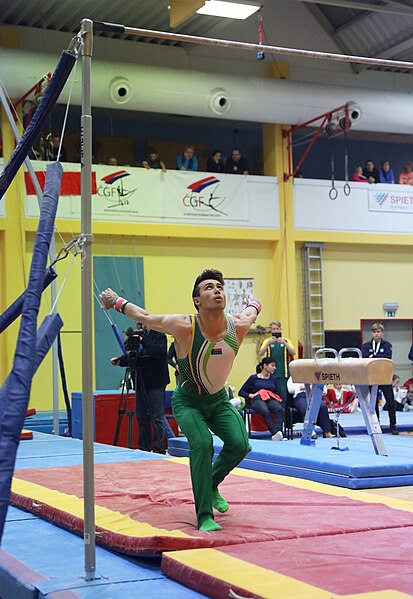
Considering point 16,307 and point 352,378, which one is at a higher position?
point 16,307

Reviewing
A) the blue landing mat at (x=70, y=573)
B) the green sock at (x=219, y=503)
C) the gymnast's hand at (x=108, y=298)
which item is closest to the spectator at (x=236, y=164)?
the green sock at (x=219, y=503)

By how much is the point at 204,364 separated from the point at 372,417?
4.48 m

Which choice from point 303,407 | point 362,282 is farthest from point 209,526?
point 362,282

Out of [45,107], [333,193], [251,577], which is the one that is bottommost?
[251,577]

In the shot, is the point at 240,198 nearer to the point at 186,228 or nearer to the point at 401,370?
the point at 186,228

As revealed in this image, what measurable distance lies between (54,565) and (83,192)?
190 cm

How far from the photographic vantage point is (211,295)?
4996 millimetres

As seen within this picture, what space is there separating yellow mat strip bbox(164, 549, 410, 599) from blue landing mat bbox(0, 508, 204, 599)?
0.44 feet

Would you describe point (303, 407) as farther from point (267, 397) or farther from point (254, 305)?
point (254, 305)

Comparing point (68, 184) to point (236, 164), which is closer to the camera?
point (68, 184)

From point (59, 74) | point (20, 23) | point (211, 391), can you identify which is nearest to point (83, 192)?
point (59, 74)

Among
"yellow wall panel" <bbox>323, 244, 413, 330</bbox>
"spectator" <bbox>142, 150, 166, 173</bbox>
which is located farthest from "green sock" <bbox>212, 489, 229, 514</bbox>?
"yellow wall panel" <bbox>323, 244, 413, 330</bbox>

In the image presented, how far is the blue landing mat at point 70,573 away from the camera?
370cm

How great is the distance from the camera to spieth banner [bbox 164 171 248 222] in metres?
17.3
